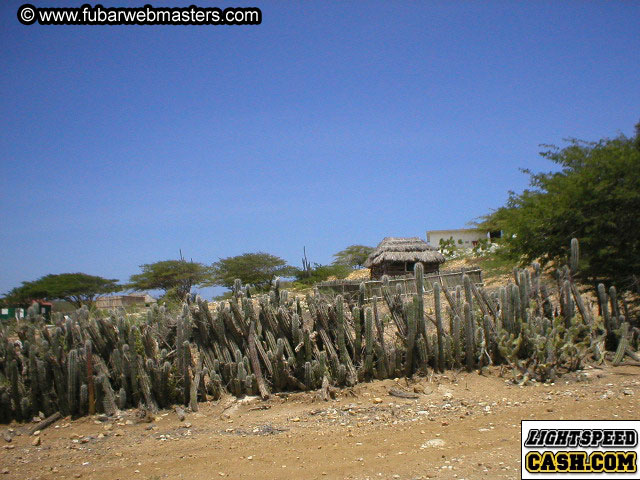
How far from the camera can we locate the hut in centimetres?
2464

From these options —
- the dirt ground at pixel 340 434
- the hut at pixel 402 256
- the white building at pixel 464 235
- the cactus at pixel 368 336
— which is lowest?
the dirt ground at pixel 340 434

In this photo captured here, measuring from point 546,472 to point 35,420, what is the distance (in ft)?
19.2

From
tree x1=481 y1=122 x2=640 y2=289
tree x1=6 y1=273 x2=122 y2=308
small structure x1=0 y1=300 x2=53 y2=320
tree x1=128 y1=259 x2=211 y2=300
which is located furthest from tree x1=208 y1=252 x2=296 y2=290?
tree x1=481 y1=122 x2=640 y2=289

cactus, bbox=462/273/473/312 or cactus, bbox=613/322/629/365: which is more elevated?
cactus, bbox=462/273/473/312

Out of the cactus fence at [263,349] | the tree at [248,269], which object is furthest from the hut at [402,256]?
the cactus fence at [263,349]

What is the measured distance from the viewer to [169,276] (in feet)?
106

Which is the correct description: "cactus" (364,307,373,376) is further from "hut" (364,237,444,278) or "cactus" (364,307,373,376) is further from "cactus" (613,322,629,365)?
"hut" (364,237,444,278)

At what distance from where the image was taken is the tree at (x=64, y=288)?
101 ft

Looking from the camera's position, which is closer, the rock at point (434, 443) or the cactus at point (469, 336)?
the rock at point (434, 443)

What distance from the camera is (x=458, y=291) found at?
7781 millimetres

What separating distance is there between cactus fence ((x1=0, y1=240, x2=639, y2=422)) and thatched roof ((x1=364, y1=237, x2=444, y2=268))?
1640cm

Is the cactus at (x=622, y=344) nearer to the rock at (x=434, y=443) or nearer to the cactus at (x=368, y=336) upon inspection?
the cactus at (x=368, y=336)

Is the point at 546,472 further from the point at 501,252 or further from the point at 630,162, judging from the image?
the point at 501,252

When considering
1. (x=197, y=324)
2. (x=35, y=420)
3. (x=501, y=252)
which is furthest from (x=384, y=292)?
(x=501, y=252)
